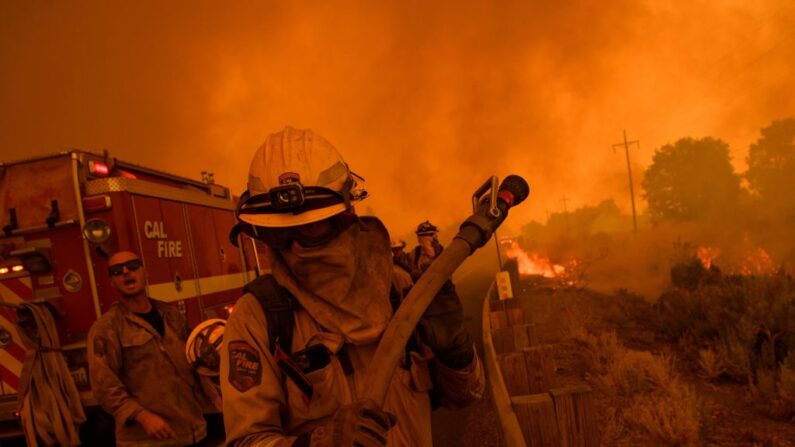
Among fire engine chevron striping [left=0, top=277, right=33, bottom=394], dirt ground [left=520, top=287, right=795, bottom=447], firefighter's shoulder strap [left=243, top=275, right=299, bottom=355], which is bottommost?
dirt ground [left=520, top=287, right=795, bottom=447]

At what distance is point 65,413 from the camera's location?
3.61 m

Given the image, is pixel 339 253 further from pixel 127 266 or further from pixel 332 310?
pixel 127 266

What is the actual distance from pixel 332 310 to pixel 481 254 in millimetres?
69952

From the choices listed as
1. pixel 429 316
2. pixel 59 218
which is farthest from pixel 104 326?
pixel 429 316

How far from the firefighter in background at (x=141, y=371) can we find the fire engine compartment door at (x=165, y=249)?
119 centimetres

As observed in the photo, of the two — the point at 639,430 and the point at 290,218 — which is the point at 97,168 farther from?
the point at 639,430

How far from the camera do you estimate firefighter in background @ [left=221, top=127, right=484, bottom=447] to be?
4.25 feet

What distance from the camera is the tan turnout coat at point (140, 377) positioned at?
9.13ft

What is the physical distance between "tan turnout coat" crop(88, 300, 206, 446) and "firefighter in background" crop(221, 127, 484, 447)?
79.5 inches

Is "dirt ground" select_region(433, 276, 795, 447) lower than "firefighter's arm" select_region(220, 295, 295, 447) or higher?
lower

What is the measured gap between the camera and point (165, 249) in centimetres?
464

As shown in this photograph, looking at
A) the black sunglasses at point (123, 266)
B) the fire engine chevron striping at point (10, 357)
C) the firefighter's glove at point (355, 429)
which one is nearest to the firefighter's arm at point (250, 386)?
the firefighter's glove at point (355, 429)

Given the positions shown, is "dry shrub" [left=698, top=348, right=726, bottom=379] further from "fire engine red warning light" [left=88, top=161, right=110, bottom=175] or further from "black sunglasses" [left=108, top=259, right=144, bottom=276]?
"fire engine red warning light" [left=88, top=161, right=110, bottom=175]

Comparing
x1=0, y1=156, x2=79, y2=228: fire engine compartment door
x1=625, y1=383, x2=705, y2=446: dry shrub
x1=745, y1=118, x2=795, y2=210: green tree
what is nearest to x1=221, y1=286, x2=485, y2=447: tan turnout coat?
x1=625, y1=383, x2=705, y2=446: dry shrub
